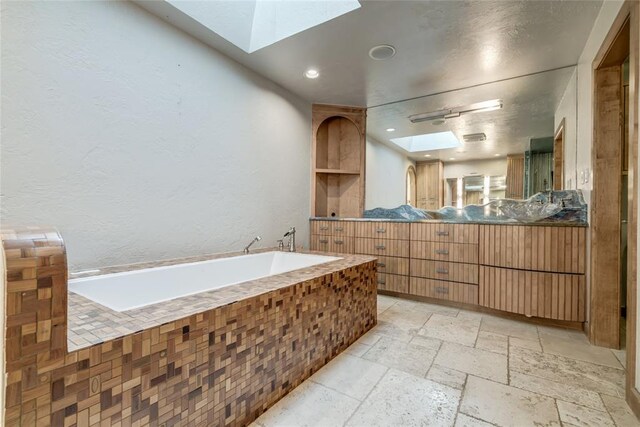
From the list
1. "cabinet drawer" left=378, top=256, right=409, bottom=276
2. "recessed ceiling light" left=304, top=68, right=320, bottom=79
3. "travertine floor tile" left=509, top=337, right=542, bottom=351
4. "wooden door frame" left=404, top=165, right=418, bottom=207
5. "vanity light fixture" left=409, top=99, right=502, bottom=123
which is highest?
"recessed ceiling light" left=304, top=68, right=320, bottom=79

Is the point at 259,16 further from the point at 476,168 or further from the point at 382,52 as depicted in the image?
the point at 476,168

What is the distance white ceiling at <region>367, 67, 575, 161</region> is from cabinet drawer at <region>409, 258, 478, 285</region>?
4.30 ft

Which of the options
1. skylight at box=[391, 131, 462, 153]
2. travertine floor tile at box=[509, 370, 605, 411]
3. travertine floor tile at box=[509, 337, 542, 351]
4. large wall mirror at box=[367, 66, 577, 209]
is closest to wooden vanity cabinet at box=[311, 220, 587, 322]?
travertine floor tile at box=[509, 337, 542, 351]

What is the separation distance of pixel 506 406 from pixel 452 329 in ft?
3.11

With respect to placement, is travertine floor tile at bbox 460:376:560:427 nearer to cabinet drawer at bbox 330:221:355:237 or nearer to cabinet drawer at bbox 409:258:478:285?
cabinet drawer at bbox 409:258:478:285

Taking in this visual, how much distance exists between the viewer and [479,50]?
7.66 feet

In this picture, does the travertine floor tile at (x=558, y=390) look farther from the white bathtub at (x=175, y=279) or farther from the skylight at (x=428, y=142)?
the skylight at (x=428, y=142)

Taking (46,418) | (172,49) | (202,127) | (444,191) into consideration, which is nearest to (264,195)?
(202,127)

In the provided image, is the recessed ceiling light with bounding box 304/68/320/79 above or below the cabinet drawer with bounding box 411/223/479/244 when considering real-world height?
above

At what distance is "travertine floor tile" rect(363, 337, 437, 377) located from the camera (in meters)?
1.67

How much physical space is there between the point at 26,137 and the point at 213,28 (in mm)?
1445

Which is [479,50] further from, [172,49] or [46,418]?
[46,418]

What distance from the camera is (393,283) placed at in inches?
123

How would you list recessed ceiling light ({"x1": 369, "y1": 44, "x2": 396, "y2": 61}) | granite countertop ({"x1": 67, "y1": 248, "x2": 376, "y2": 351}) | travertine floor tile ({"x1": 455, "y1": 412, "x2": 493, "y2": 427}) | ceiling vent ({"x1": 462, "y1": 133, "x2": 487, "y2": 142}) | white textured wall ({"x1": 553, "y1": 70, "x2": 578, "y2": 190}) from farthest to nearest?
ceiling vent ({"x1": 462, "y1": 133, "x2": 487, "y2": 142}) → white textured wall ({"x1": 553, "y1": 70, "x2": 578, "y2": 190}) → recessed ceiling light ({"x1": 369, "y1": 44, "x2": 396, "y2": 61}) → travertine floor tile ({"x1": 455, "y1": 412, "x2": 493, "y2": 427}) → granite countertop ({"x1": 67, "y1": 248, "x2": 376, "y2": 351})
